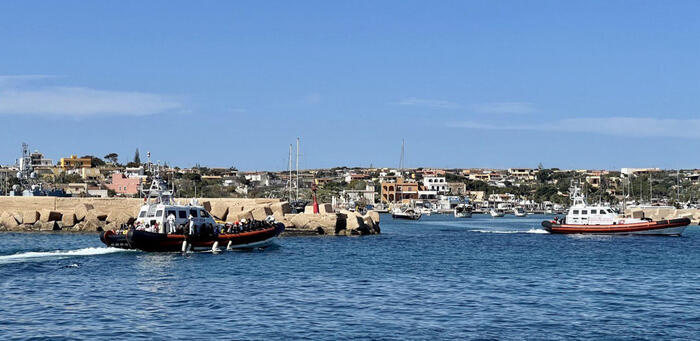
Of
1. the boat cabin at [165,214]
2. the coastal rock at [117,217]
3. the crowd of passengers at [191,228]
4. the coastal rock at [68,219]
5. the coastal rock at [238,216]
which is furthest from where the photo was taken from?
the coastal rock at [68,219]

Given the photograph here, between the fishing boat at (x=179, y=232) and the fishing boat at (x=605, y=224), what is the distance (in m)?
27.3

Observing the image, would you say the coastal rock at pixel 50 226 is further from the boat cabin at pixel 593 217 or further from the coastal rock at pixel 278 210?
the boat cabin at pixel 593 217

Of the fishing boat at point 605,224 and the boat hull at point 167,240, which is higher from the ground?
the fishing boat at point 605,224

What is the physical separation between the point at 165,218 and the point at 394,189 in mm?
152039

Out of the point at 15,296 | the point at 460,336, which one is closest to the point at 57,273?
the point at 15,296

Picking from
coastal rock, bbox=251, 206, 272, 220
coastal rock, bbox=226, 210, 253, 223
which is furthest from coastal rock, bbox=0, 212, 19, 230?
coastal rock, bbox=251, 206, 272, 220

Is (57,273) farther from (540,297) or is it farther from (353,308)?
(540,297)

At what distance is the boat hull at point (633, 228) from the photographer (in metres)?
68.3

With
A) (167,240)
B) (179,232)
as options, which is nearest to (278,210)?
(179,232)

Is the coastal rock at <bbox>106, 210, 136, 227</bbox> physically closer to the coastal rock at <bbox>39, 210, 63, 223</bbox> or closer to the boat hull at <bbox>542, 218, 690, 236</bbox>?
the coastal rock at <bbox>39, 210, 63, 223</bbox>

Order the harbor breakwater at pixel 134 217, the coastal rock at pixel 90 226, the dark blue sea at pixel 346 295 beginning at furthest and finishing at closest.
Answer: the coastal rock at pixel 90 226 → the harbor breakwater at pixel 134 217 → the dark blue sea at pixel 346 295

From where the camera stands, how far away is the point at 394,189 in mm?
198000

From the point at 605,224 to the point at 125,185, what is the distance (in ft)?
261

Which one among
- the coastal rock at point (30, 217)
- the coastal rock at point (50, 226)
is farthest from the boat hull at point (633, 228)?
Result: the coastal rock at point (30, 217)
